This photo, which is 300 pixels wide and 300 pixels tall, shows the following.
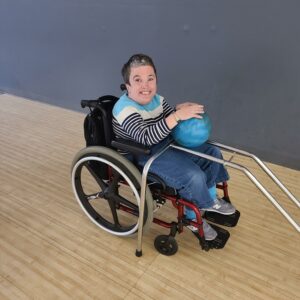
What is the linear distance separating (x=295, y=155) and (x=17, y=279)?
6.56ft

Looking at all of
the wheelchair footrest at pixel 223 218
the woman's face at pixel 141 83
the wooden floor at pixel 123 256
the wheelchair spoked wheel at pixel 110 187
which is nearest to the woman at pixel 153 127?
the woman's face at pixel 141 83

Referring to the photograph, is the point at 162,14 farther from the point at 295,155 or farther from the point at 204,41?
the point at 295,155

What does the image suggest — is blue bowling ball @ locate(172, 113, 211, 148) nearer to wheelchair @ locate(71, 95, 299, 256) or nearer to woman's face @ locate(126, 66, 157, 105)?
wheelchair @ locate(71, 95, 299, 256)

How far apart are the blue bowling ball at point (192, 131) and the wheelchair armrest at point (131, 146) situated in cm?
16

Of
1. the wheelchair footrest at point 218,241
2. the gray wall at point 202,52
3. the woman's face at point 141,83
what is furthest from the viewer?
the gray wall at point 202,52

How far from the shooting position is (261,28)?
80.2 inches

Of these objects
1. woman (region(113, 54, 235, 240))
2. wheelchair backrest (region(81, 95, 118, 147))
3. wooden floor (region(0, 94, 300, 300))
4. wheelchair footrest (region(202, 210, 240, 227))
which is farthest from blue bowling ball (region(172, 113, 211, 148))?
wooden floor (region(0, 94, 300, 300))

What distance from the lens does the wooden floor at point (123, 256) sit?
1.38m

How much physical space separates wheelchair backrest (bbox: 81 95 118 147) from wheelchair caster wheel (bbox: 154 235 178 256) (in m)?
0.55

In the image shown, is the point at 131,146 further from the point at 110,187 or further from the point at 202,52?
the point at 202,52

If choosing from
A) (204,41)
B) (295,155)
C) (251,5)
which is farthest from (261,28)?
(295,155)

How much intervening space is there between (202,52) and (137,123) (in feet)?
4.15

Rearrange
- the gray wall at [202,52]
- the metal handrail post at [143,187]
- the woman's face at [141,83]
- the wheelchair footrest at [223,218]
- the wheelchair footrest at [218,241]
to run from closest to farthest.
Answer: the metal handrail post at [143,187], the woman's face at [141,83], the wheelchair footrest at [218,241], the wheelchair footrest at [223,218], the gray wall at [202,52]

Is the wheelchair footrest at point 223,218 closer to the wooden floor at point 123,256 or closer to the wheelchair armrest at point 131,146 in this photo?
the wooden floor at point 123,256
